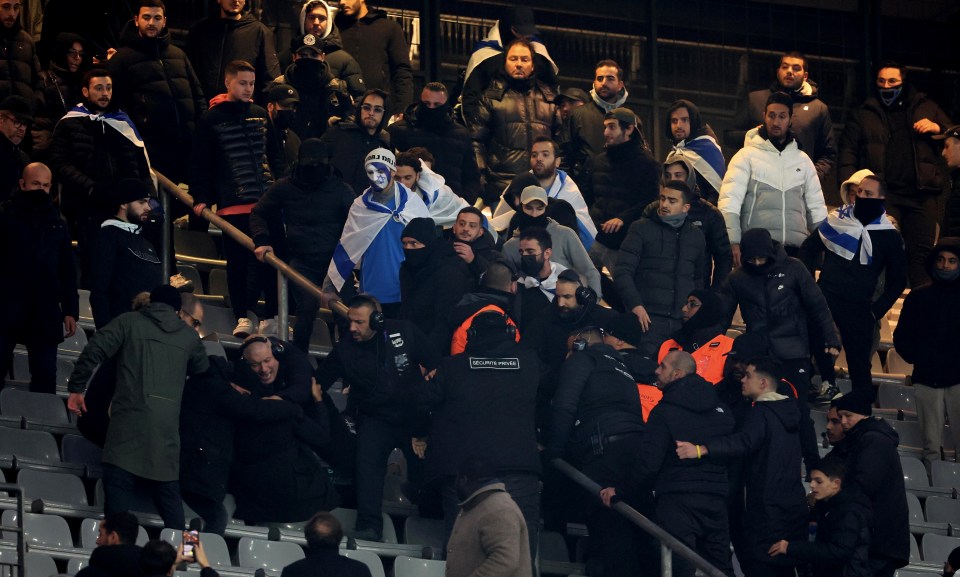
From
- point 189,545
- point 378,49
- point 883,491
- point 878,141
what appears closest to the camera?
point 189,545

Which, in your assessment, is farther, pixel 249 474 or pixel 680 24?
pixel 680 24

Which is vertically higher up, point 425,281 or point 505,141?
point 505,141

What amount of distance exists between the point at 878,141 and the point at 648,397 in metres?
5.47

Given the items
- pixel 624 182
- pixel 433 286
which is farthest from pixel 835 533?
pixel 624 182

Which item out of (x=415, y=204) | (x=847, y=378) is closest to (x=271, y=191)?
(x=415, y=204)

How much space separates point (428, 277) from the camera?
1277cm

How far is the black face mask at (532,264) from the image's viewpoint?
13062 millimetres

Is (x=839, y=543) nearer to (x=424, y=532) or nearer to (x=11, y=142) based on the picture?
(x=424, y=532)

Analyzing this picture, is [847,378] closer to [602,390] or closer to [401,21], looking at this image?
[602,390]

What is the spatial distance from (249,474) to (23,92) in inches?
204

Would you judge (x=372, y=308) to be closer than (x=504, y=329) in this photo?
No

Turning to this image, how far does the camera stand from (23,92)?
1505cm

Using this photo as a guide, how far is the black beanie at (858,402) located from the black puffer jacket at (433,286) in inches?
101

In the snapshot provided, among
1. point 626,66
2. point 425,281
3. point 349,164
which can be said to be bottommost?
point 425,281
